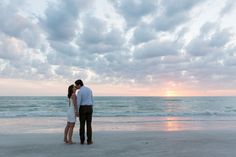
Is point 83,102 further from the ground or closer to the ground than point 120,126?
further from the ground

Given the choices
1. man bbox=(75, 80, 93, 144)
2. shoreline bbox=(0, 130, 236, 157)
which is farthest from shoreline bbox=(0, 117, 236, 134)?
man bbox=(75, 80, 93, 144)

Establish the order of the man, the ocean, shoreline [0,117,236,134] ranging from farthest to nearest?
the ocean < shoreline [0,117,236,134] < the man

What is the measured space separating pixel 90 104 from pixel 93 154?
5.70 feet

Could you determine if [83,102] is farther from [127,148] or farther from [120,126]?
[120,126]

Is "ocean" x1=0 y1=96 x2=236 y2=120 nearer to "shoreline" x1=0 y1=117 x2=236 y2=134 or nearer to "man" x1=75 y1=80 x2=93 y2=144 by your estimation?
"shoreline" x1=0 y1=117 x2=236 y2=134

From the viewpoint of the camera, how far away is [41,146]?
8.66 meters

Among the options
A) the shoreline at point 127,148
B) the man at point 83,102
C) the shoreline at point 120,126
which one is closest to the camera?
the shoreline at point 127,148

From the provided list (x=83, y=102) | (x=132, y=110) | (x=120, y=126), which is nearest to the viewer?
(x=83, y=102)

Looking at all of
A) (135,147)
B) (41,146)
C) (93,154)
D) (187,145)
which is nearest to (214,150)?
(187,145)

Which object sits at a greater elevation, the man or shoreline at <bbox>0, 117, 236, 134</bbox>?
the man

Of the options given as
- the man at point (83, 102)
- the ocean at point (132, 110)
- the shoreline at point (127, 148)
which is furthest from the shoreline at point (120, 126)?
the ocean at point (132, 110)

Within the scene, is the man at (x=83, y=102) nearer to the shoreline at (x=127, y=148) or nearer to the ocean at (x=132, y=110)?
the shoreline at (x=127, y=148)

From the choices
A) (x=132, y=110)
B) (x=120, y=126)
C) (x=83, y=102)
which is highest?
(x=83, y=102)

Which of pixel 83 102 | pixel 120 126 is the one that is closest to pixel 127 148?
pixel 83 102
